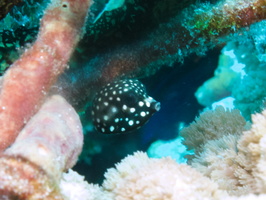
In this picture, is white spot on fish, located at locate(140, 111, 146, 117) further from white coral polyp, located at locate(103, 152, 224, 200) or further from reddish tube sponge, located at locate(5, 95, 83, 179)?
white coral polyp, located at locate(103, 152, 224, 200)

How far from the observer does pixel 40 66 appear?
2.33m

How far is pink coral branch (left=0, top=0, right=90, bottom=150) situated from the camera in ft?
7.13

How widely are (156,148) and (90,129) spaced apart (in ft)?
4.82

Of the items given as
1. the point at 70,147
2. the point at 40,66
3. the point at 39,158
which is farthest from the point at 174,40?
the point at 39,158

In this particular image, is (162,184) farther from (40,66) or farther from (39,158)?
(40,66)

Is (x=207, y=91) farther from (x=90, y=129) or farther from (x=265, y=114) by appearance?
(x=265, y=114)

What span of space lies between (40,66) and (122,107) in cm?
136

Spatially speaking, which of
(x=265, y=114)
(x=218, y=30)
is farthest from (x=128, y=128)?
(x=218, y=30)

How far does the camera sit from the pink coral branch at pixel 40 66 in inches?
85.5

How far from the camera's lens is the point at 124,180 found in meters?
2.04

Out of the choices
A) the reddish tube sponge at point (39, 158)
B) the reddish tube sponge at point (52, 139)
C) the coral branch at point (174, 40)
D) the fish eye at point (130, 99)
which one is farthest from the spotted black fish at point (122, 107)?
the reddish tube sponge at point (39, 158)

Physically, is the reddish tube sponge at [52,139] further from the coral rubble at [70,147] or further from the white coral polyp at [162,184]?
the white coral polyp at [162,184]

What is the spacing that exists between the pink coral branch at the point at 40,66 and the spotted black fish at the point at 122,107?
1047 mm

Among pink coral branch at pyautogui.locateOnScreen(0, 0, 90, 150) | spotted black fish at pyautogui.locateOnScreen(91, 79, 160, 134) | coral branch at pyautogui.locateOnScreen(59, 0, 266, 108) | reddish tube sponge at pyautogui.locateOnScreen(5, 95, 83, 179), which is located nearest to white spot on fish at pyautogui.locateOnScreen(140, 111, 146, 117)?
spotted black fish at pyautogui.locateOnScreen(91, 79, 160, 134)
